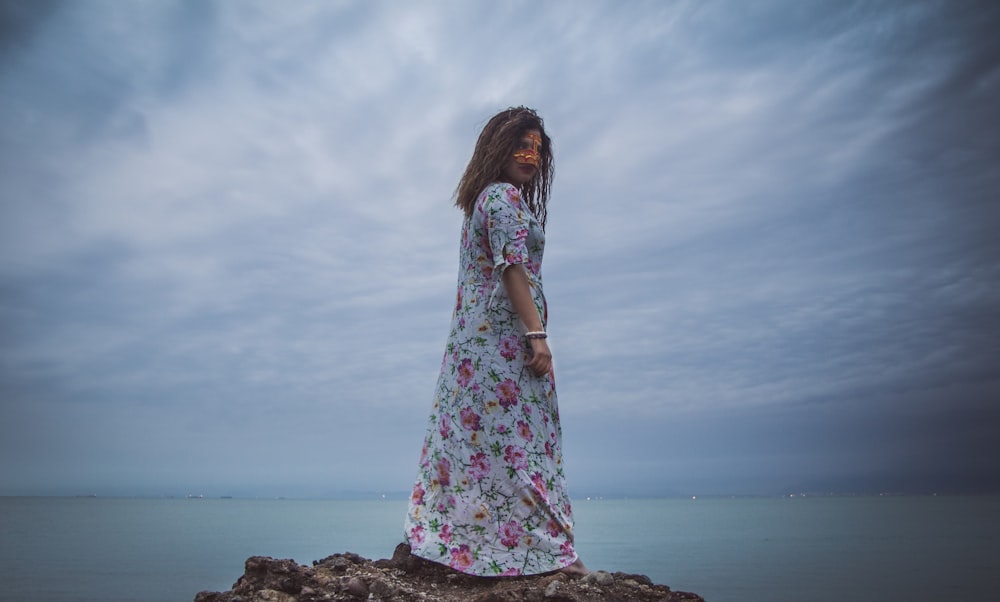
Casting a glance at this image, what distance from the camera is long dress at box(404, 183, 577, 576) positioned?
3871mm

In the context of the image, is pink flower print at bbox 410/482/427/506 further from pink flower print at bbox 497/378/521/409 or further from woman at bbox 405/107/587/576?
pink flower print at bbox 497/378/521/409

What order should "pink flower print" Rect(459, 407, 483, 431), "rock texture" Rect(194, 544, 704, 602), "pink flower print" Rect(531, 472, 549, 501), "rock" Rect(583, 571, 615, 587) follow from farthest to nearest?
"pink flower print" Rect(459, 407, 483, 431), "pink flower print" Rect(531, 472, 549, 501), "rock" Rect(583, 571, 615, 587), "rock texture" Rect(194, 544, 704, 602)

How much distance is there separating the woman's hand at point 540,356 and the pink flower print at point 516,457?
45 centimetres

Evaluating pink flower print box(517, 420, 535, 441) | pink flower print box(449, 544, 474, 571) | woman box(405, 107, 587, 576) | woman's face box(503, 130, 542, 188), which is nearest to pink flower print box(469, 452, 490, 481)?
woman box(405, 107, 587, 576)

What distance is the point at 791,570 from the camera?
11.0 metres

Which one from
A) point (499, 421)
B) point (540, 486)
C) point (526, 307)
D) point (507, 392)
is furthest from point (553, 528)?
point (526, 307)

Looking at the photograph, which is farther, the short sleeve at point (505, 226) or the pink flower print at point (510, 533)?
the short sleeve at point (505, 226)

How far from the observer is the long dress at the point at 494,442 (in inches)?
152

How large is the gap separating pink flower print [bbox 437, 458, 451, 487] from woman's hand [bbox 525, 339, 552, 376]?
74 centimetres

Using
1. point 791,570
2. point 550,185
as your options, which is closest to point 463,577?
point 550,185

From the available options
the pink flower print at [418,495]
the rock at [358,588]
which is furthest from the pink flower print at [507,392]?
the rock at [358,588]

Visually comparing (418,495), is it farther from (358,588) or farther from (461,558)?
(358,588)

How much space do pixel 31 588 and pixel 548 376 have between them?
25.3 ft

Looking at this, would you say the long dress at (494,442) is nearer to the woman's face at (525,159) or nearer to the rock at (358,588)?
the woman's face at (525,159)
